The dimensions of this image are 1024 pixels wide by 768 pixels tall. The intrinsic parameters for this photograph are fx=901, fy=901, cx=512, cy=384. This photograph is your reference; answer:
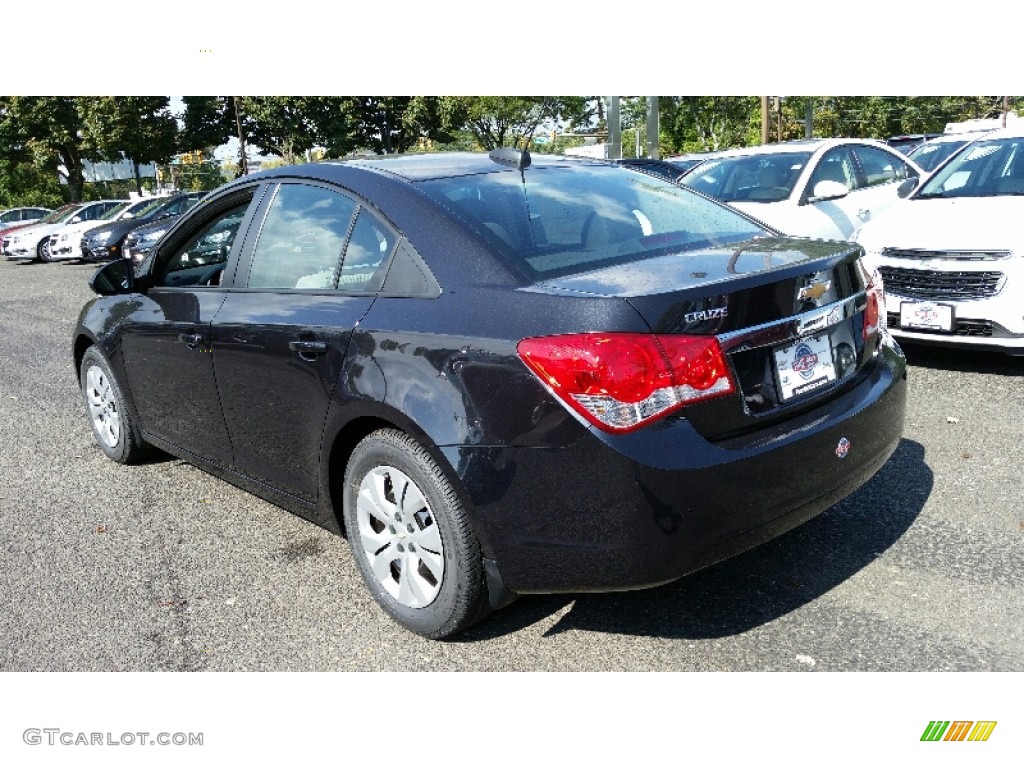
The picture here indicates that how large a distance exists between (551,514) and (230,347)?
1716mm

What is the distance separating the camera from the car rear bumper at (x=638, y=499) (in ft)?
8.09

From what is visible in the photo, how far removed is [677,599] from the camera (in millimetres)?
3219

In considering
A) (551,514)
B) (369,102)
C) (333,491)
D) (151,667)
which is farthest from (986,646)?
(369,102)

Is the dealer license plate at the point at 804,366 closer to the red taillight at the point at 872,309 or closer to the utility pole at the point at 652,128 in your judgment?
the red taillight at the point at 872,309

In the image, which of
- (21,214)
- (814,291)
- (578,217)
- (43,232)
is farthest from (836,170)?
(21,214)

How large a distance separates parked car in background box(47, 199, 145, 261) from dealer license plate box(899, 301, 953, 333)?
19090 millimetres

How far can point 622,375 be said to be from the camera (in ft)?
8.04

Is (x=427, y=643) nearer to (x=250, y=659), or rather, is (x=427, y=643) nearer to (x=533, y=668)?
(x=533, y=668)

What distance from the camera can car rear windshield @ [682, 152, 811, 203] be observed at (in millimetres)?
8102

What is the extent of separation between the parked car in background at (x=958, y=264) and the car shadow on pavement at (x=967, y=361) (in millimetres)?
251

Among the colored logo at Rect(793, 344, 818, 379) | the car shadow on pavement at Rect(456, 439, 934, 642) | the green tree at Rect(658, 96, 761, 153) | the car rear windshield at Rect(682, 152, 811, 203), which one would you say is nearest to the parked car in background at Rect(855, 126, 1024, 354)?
the car rear windshield at Rect(682, 152, 811, 203)

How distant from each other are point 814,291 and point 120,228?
64.2 ft
